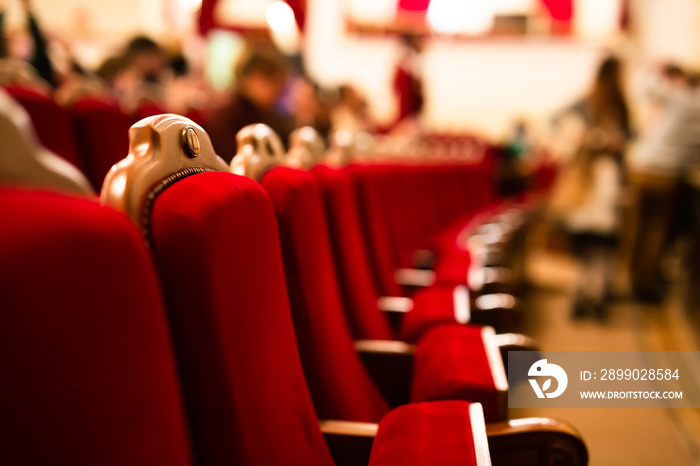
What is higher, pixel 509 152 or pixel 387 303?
pixel 387 303

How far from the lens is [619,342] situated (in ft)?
4.05

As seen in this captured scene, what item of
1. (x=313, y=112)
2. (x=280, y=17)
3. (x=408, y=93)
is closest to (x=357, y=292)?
(x=313, y=112)

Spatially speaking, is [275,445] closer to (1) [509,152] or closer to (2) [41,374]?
(2) [41,374]

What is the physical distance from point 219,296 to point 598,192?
50.0 inches

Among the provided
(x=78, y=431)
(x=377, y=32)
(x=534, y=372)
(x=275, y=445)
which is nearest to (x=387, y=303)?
(x=534, y=372)

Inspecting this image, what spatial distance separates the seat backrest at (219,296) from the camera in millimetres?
230

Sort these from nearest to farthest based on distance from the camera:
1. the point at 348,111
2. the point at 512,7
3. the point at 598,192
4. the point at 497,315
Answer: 1. the point at 497,315
2. the point at 598,192
3. the point at 348,111
4. the point at 512,7

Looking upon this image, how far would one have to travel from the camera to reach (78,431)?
0.16 meters

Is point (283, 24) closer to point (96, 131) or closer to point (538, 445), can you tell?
point (96, 131)

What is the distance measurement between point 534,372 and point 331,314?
17 centimetres

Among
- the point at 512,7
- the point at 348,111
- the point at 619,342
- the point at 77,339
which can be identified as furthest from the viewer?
the point at 512,7

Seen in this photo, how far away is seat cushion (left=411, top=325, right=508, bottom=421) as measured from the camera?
42 centimetres

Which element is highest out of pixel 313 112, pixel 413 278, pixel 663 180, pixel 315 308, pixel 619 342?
pixel 315 308

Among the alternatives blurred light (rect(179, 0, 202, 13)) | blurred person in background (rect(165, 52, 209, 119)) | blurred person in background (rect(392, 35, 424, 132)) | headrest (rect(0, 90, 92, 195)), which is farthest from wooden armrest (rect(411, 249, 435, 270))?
blurred light (rect(179, 0, 202, 13))
